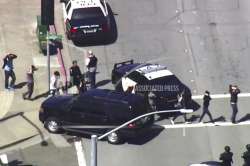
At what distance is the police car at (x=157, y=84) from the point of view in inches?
1362

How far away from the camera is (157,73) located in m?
35.5

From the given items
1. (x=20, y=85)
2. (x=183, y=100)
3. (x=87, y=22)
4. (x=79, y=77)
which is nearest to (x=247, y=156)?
(x=183, y=100)

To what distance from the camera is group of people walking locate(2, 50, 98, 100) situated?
3575cm

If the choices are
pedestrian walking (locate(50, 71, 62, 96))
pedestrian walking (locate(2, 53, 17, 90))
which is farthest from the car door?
pedestrian walking (locate(2, 53, 17, 90))

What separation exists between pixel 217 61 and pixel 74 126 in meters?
9.26

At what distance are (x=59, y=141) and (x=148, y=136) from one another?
3765 mm

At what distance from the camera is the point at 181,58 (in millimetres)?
39250

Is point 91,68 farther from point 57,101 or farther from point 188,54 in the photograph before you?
point 188,54

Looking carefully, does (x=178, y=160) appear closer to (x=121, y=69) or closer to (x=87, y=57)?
(x=121, y=69)

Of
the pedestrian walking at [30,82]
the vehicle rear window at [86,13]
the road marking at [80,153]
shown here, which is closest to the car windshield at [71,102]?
the road marking at [80,153]

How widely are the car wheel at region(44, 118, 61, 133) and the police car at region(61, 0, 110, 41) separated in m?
6.92

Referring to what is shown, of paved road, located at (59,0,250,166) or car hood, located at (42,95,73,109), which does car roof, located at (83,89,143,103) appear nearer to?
car hood, located at (42,95,73,109)

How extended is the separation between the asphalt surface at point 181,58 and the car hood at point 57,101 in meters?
1.43

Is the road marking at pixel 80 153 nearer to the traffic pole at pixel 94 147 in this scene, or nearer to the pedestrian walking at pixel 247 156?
the traffic pole at pixel 94 147
